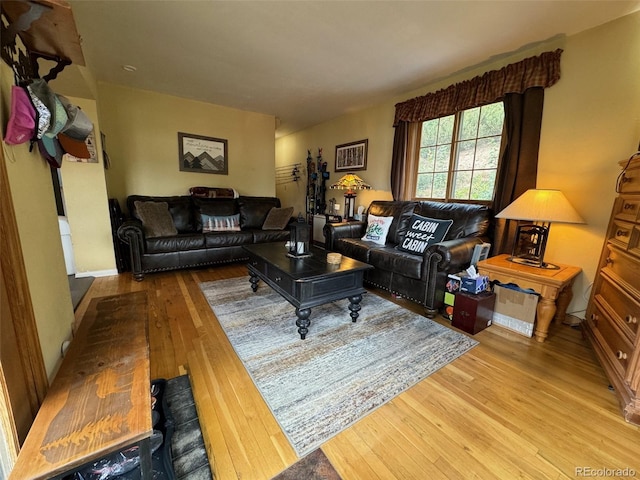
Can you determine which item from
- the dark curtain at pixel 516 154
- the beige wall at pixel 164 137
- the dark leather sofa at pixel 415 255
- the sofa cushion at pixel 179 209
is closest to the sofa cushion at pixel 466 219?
the dark leather sofa at pixel 415 255

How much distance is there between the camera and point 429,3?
1.81 meters

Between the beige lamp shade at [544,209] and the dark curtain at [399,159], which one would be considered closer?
the beige lamp shade at [544,209]

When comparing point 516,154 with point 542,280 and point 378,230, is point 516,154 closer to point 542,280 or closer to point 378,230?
point 542,280

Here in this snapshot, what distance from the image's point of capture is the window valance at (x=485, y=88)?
2.26m

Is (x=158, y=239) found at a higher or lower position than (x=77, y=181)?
lower

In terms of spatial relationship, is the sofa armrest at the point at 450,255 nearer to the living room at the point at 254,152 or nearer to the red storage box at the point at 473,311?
the red storage box at the point at 473,311

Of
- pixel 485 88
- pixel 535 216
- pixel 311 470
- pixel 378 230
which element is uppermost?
pixel 485 88

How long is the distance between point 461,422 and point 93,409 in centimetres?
146

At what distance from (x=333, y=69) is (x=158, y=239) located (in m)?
2.75

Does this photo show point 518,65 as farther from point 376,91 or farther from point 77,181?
point 77,181

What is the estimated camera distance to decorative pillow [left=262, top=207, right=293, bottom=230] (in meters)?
3.96

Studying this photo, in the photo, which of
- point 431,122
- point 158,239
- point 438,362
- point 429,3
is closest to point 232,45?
point 429,3

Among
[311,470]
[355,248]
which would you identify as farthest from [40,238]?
[355,248]

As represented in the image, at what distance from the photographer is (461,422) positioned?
1237 mm
